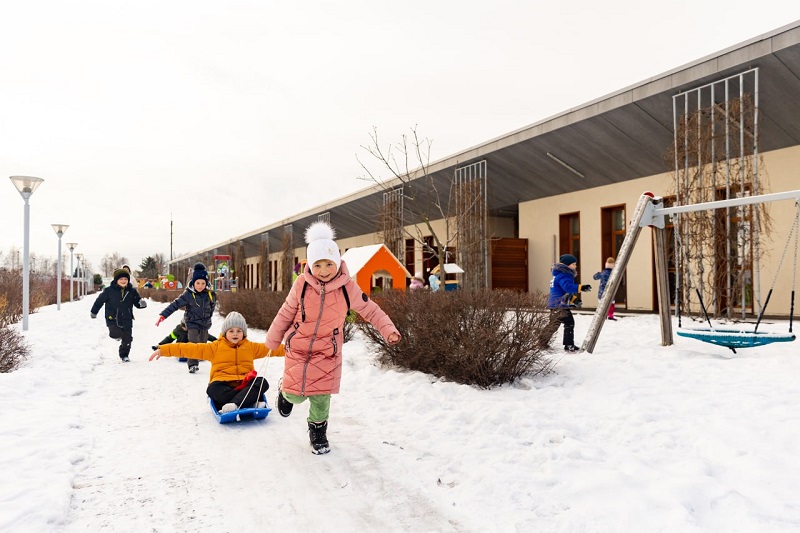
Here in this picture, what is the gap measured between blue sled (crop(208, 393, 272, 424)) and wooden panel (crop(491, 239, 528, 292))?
1485cm

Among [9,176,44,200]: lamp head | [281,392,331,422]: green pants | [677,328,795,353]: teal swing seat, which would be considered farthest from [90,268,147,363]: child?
[677,328,795,353]: teal swing seat

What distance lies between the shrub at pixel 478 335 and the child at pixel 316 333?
6.27 ft

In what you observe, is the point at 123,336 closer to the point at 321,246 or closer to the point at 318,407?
the point at 318,407

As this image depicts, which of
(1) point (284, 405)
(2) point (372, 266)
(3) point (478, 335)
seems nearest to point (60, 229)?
(2) point (372, 266)

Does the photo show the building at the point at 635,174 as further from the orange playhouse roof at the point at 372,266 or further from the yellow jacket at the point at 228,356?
the yellow jacket at the point at 228,356

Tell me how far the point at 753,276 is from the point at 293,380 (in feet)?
37.0

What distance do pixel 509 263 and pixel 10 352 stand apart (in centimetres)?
1547

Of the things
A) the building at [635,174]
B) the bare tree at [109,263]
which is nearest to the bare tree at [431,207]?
the building at [635,174]

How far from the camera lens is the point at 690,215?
40.0ft

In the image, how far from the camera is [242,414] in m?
5.04

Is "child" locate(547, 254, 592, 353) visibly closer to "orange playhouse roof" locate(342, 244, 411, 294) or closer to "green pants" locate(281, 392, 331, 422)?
"green pants" locate(281, 392, 331, 422)

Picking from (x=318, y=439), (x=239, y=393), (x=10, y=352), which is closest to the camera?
(x=318, y=439)

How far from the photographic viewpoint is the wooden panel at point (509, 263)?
1925 cm

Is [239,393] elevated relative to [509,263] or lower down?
lower down
